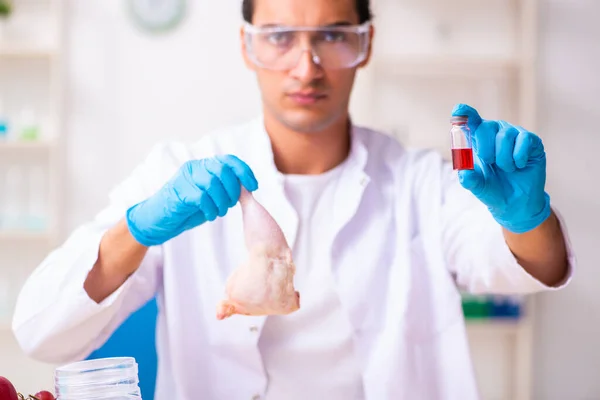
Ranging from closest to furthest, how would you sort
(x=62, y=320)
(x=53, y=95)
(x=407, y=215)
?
(x=62, y=320) → (x=407, y=215) → (x=53, y=95)

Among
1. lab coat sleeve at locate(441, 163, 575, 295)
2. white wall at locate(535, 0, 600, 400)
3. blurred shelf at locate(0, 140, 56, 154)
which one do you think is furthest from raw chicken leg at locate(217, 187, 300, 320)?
white wall at locate(535, 0, 600, 400)

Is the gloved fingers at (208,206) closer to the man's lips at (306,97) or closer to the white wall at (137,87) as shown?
the man's lips at (306,97)

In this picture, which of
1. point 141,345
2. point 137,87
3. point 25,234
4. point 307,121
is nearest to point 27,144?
point 25,234

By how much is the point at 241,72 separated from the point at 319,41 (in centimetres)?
210

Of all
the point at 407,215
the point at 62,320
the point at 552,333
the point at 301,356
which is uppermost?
the point at 407,215

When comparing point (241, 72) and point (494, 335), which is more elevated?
point (241, 72)

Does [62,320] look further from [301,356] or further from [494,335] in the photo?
[494,335]

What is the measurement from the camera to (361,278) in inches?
64.9

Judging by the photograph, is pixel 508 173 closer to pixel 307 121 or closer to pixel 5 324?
pixel 307 121

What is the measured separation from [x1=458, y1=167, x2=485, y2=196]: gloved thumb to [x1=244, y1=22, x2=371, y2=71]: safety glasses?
0.50 m

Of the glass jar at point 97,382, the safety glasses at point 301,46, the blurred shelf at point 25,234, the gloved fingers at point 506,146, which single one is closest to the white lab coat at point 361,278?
the safety glasses at point 301,46

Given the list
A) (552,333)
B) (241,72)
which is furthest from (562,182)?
(241,72)

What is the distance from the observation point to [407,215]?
1.71 m

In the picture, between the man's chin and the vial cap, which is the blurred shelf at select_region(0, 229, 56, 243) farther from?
the vial cap
